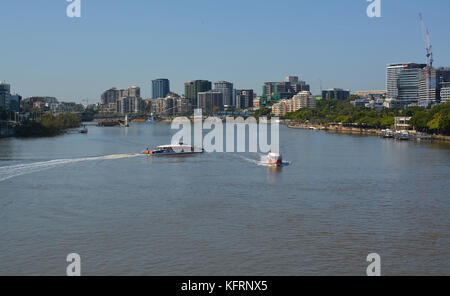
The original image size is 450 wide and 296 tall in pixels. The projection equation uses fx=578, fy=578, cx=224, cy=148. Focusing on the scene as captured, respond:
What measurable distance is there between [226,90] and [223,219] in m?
74.9

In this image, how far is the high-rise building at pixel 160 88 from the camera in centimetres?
8931

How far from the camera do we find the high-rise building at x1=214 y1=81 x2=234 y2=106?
7950cm

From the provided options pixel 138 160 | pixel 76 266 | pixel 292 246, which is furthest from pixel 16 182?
pixel 292 246

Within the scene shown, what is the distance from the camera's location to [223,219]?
5.84m

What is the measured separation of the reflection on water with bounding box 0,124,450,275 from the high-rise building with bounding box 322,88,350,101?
5989 cm

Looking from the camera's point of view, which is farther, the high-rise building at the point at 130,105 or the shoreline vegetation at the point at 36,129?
the high-rise building at the point at 130,105

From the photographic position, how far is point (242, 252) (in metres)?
4.67

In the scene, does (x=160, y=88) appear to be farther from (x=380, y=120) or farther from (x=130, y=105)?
(x=380, y=120)

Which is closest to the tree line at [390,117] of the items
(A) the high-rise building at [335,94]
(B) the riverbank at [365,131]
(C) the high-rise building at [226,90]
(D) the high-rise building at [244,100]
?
(B) the riverbank at [365,131]

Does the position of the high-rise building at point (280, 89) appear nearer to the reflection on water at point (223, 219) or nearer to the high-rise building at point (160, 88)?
the high-rise building at point (160, 88)

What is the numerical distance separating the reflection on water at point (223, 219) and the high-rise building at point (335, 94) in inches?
2358

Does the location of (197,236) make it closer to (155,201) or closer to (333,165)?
(155,201)

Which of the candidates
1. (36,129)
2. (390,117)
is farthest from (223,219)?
(390,117)
